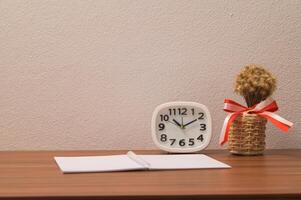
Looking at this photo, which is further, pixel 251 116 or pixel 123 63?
pixel 123 63

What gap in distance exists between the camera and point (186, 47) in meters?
1.18

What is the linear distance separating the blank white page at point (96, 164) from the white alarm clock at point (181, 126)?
140 mm

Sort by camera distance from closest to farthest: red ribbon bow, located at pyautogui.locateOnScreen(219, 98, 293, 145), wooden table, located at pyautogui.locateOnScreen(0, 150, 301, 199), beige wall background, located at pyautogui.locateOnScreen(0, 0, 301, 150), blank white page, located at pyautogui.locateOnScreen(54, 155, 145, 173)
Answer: wooden table, located at pyautogui.locateOnScreen(0, 150, 301, 199) → blank white page, located at pyautogui.locateOnScreen(54, 155, 145, 173) → red ribbon bow, located at pyautogui.locateOnScreen(219, 98, 293, 145) → beige wall background, located at pyautogui.locateOnScreen(0, 0, 301, 150)

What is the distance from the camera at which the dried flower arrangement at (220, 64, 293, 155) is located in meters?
1.04

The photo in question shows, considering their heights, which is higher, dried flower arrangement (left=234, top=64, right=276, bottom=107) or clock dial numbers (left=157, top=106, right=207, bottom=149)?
dried flower arrangement (left=234, top=64, right=276, bottom=107)

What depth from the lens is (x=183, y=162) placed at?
36.1 inches

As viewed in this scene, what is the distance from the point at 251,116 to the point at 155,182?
396mm

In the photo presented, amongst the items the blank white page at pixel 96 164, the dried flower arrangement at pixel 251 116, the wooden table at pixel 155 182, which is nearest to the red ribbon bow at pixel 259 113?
the dried flower arrangement at pixel 251 116

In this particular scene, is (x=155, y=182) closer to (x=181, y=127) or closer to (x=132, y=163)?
(x=132, y=163)

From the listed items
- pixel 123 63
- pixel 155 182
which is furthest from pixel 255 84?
pixel 155 182

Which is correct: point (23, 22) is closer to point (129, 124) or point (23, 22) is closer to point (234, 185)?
point (129, 124)

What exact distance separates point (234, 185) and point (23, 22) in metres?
0.71

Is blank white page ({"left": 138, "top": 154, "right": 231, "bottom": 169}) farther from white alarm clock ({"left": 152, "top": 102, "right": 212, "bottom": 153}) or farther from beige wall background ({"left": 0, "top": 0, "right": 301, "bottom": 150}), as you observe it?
beige wall background ({"left": 0, "top": 0, "right": 301, "bottom": 150})

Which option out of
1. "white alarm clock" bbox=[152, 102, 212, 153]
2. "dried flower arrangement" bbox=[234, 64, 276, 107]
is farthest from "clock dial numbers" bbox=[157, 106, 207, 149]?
"dried flower arrangement" bbox=[234, 64, 276, 107]
